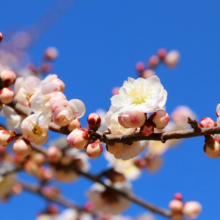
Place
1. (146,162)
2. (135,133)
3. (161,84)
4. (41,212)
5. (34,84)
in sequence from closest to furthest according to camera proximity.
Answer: (135,133) → (161,84) → (34,84) → (146,162) → (41,212)

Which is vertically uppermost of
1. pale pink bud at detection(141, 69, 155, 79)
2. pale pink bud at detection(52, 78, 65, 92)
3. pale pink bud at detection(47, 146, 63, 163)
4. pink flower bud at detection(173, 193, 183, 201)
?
pale pink bud at detection(141, 69, 155, 79)

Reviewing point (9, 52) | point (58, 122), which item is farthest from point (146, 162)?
point (9, 52)

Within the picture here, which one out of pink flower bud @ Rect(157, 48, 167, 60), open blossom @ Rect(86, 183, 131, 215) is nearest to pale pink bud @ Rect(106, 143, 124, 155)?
open blossom @ Rect(86, 183, 131, 215)

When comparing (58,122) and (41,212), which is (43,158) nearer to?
(41,212)

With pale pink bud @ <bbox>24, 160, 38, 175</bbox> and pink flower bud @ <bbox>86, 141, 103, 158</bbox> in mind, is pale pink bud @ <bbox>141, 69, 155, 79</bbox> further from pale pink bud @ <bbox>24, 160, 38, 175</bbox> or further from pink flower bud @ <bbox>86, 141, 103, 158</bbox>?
pink flower bud @ <bbox>86, 141, 103, 158</bbox>

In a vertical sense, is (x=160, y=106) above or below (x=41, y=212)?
below

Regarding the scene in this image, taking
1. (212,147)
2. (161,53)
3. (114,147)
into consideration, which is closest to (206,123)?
(212,147)

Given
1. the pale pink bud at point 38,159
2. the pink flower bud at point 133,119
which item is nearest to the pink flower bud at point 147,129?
the pink flower bud at point 133,119
